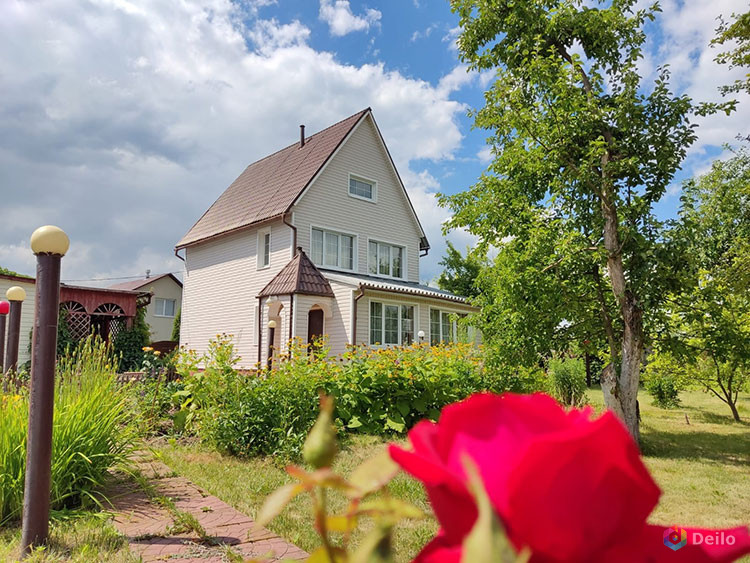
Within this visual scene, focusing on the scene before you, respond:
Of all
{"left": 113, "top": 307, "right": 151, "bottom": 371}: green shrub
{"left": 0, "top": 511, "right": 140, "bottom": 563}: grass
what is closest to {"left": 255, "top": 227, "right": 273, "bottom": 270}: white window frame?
{"left": 113, "top": 307, "right": 151, "bottom": 371}: green shrub

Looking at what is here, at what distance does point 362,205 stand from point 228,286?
5.88m

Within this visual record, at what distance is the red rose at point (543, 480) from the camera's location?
287 millimetres

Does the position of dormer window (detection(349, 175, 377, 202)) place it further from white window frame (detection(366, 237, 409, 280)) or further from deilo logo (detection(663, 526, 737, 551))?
deilo logo (detection(663, 526, 737, 551))

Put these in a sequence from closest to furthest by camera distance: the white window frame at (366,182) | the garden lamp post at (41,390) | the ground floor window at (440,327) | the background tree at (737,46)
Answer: the garden lamp post at (41,390) → the background tree at (737,46) → the ground floor window at (440,327) → the white window frame at (366,182)

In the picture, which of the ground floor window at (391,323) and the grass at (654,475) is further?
the ground floor window at (391,323)

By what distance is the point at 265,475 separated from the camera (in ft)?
17.9

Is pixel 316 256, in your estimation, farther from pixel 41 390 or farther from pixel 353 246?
pixel 41 390

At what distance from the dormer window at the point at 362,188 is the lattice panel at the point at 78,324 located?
10.7 metres

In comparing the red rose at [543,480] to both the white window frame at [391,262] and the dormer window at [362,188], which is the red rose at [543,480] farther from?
the dormer window at [362,188]

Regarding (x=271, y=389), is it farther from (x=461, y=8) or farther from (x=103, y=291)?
(x=103, y=291)

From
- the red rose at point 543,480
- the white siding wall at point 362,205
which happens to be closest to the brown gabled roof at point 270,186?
the white siding wall at point 362,205

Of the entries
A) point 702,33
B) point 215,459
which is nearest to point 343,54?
point 702,33

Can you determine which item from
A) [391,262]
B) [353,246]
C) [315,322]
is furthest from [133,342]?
[391,262]

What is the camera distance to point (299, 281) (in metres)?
15.1
